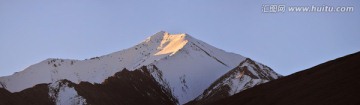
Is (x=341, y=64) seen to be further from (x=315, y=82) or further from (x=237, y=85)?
(x=237, y=85)

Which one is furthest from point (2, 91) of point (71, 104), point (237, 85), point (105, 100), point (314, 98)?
point (314, 98)

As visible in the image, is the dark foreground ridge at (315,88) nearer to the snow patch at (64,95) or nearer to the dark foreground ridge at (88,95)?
the dark foreground ridge at (88,95)

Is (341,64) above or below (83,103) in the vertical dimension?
below

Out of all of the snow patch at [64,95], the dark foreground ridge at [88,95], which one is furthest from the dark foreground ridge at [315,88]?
the snow patch at [64,95]

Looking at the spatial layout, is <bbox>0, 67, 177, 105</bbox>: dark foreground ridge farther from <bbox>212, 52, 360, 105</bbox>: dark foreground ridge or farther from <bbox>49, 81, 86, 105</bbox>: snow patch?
<bbox>212, 52, 360, 105</bbox>: dark foreground ridge

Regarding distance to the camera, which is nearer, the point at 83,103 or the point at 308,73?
the point at 308,73

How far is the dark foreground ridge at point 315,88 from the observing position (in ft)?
201

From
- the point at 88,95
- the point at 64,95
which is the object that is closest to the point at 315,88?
the point at 88,95

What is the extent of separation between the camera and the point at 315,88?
69.1 meters

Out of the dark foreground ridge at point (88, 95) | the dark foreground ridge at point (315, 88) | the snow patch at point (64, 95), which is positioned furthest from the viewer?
the snow patch at point (64, 95)

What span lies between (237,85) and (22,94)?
246ft

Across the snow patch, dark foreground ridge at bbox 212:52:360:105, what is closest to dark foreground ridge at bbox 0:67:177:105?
the snow patch

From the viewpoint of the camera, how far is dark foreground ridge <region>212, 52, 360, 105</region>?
201ft

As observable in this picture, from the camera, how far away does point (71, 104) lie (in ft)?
533
